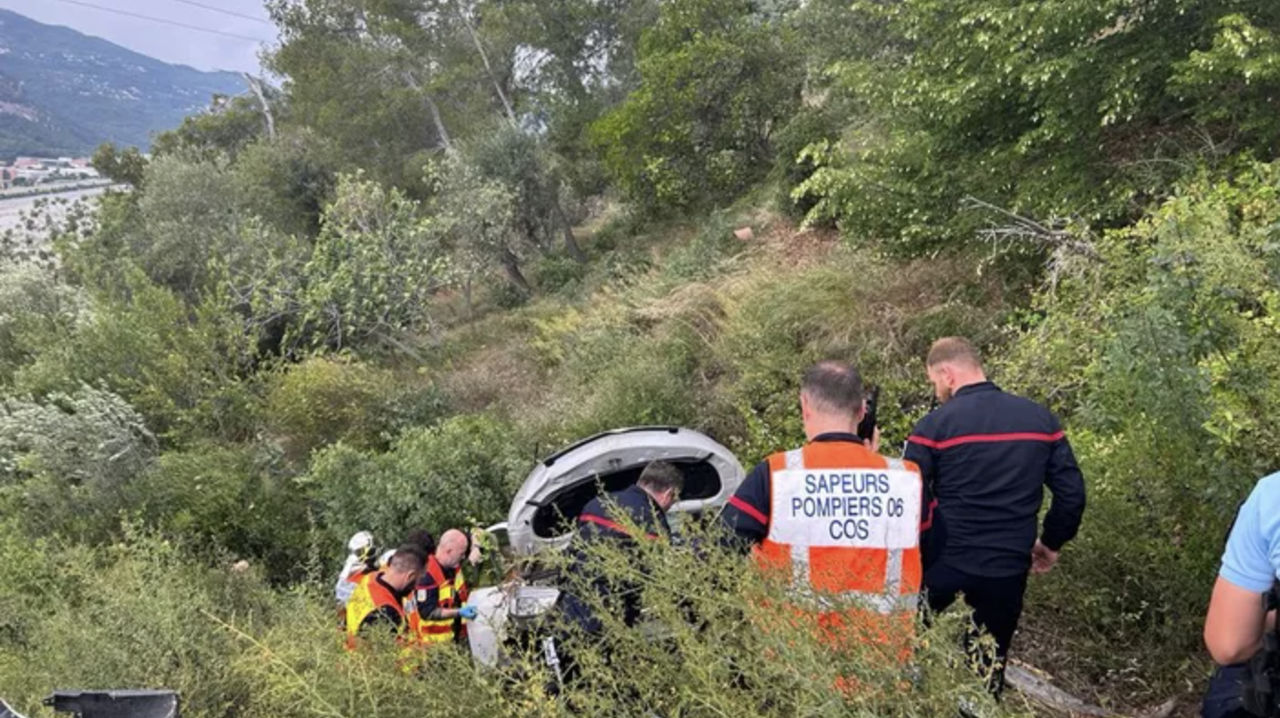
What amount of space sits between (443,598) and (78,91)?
5402 inches

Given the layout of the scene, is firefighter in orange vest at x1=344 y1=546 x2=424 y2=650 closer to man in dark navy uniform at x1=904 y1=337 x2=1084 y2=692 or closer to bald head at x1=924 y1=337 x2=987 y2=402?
man in dark navy uniform at x1=904 y1=337 x2=1084 y2=692

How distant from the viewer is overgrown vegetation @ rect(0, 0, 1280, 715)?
276 cm

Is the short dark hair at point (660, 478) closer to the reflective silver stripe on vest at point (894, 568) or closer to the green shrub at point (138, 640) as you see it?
the reflective silver stripe on vest at point (894, 568)

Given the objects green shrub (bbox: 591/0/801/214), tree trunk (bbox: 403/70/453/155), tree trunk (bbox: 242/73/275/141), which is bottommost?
green shrub (bbox: 591/0/801/214)

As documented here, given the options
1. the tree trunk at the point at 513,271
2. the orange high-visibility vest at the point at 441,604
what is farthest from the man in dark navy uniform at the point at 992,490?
the tree trunk at the point at 513,271

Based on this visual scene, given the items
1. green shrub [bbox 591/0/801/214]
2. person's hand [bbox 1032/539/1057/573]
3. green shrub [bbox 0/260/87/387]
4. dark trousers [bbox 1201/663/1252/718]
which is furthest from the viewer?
green shrub [bbox 591/0/801/214]

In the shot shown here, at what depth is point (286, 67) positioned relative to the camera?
2239cm

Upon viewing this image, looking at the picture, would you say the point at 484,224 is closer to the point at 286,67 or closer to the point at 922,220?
the point at 922,220

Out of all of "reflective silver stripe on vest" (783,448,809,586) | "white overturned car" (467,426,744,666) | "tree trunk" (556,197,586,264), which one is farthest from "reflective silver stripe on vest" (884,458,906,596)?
"tree trunk" (556,197,586,264)

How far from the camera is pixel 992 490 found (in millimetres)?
2588

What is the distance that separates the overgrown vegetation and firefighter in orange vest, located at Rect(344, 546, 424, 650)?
0.85ft

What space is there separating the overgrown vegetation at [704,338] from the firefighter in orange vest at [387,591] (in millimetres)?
260

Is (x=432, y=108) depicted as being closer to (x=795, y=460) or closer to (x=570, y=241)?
(x=570, y=241)

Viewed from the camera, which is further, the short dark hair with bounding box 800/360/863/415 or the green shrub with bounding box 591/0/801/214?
the green shrub with bounding box 591/0/801/214
